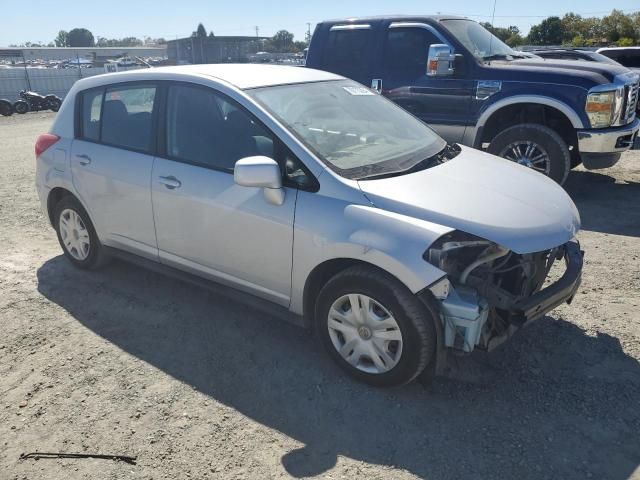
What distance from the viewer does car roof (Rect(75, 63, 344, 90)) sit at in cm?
360

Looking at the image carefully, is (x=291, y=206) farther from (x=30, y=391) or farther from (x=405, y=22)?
(x=405, y=22)

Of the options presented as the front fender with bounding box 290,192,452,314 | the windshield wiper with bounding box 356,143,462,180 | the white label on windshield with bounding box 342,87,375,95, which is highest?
the white label on windshield with bounding box 342,87,375,95

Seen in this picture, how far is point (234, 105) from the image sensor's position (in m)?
3.43

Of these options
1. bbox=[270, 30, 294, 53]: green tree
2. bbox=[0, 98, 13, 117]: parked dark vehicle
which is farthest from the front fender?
bbox=[270, 30, 294, 53]: green tree

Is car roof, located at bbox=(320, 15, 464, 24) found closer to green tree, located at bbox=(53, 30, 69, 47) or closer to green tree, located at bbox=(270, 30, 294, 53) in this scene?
green tree, located at bbox=(270, 30, 294, 53)

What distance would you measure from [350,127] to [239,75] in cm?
89

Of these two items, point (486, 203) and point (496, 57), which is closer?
point (486, 203)

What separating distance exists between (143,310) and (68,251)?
1.25 metres

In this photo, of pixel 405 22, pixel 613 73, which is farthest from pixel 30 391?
pixel 613 73

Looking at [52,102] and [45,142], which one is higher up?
[45,142]

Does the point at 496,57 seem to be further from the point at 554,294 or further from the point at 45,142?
the point at 45,142

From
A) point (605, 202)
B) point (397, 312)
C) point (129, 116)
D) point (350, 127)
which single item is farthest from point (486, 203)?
point (605, 202)

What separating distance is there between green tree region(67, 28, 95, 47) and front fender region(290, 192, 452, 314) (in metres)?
131

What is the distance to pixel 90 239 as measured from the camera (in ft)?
14.9
